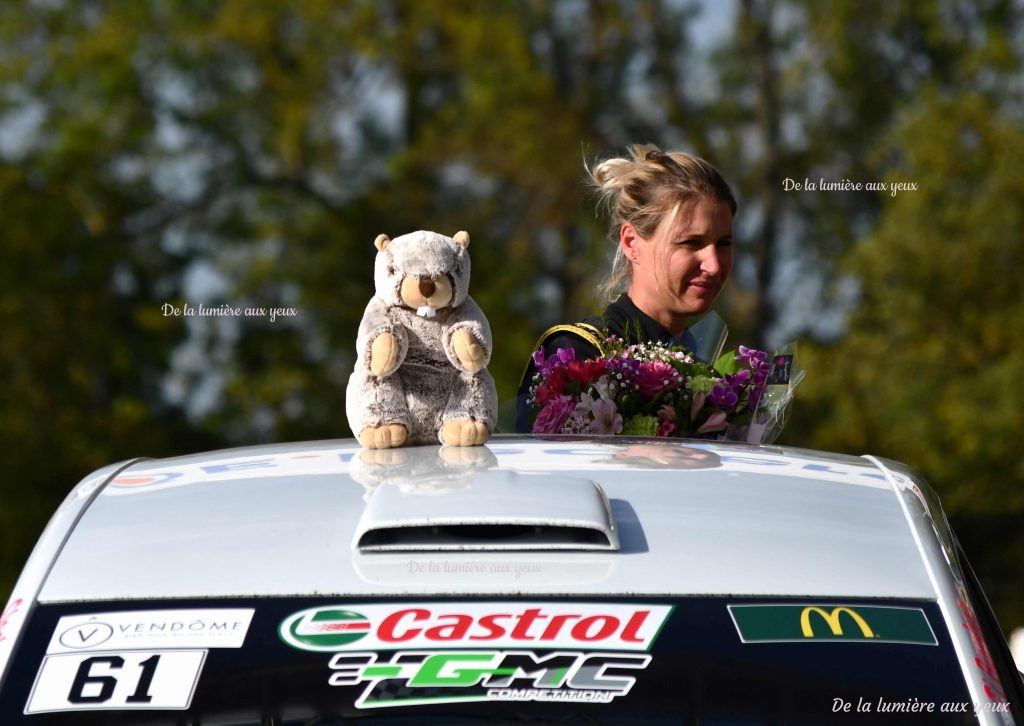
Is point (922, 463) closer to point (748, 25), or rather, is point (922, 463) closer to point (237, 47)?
point (748, 25)

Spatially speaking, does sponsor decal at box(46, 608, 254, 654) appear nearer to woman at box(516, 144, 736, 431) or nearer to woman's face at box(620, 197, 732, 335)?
woman at box(516, 144, 736, 431)

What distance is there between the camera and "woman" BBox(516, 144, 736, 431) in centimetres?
434

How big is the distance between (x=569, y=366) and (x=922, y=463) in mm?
16434

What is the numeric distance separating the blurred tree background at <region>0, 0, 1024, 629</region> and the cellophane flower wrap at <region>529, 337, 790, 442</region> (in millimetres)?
16408

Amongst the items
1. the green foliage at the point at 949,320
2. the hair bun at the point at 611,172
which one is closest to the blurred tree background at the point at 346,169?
the green foliage at the point at 949,320

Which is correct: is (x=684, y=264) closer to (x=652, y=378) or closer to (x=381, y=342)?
(x=652, y=378)

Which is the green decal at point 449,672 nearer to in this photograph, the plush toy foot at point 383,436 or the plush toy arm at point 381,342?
the plush toy foot at point 383,436

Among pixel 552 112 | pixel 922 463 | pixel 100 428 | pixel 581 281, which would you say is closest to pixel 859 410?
pixel 922 463

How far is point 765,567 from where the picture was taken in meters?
2.14

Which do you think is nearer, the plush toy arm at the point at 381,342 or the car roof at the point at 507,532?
the car roof at the point at 507,532

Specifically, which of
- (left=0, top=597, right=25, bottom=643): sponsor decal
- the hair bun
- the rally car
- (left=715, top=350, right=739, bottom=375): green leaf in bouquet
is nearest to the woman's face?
the hair bun

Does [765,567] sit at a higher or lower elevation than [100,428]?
higher

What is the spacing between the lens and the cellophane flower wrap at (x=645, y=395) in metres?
3.45

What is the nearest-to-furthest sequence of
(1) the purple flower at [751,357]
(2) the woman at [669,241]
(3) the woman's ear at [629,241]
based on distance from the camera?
(1) the purple flower at [751,357], (2) the woman at [669,241], (3) the woman's ear at [629,241]
